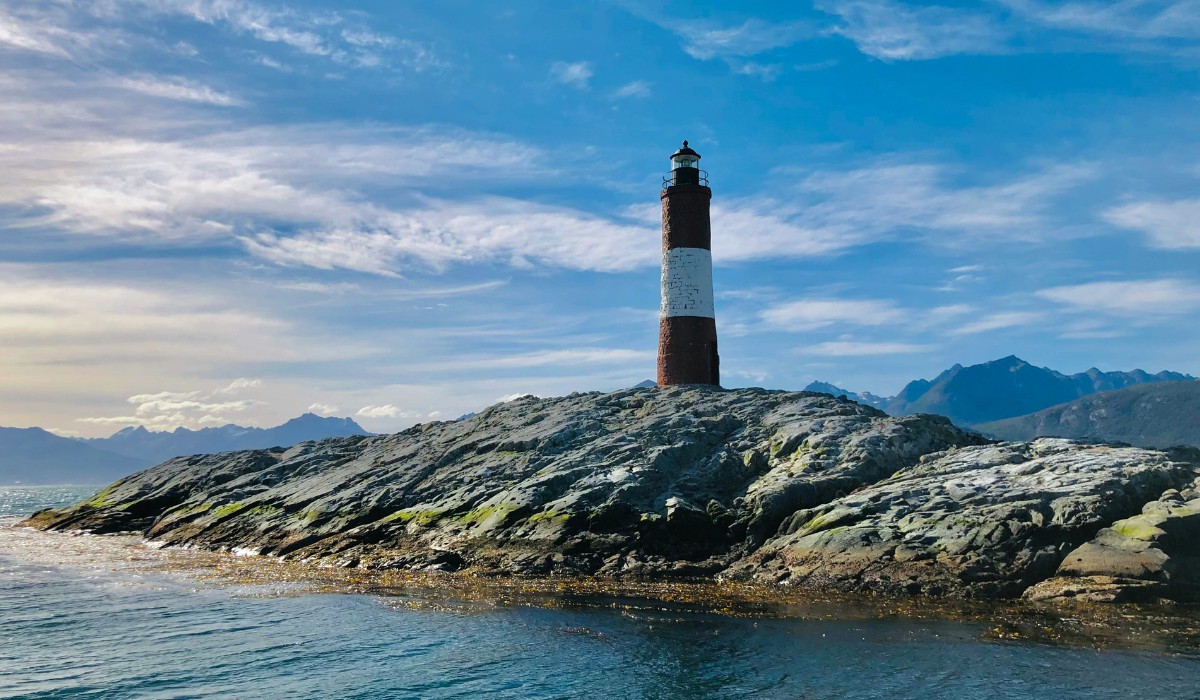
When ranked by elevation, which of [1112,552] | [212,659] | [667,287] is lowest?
[212,659]

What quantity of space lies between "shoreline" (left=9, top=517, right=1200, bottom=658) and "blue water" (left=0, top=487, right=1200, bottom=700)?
0.80 metres

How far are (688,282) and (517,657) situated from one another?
116 feet

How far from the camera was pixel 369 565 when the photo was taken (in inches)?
1444

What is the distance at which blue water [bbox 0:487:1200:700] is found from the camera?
1862 centimetres

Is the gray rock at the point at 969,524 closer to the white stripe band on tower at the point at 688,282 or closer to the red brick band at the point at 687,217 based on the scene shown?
the white stripe band on tower at the point at 688,282

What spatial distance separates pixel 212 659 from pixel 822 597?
59.8 feet

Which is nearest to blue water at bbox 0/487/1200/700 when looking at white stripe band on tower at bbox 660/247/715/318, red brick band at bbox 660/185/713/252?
white stripe band on tower at bbox 660/247/715/318

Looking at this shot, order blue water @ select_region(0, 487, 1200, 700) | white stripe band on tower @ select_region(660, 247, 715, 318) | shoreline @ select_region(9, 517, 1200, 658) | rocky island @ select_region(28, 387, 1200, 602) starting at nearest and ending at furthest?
blue water @ select_region(0, 487, 1200, 700)
shoreline @ select_region(9, 517, 1200, 658)
rocky island @ select_region(28, 387, 1200, 602)
white stripe band on tower @ select_region(660, 247, 715, 318)

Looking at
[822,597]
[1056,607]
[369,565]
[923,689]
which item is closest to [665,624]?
[822,597]

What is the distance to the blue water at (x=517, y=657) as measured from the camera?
18625 millimetres

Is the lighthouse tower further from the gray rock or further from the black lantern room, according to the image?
the gray rock

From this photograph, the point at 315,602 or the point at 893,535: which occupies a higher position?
the point at 893,535

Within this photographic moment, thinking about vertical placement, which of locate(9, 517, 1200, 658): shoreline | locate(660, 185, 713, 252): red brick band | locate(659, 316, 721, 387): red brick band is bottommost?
locate(9, 517, 1200, 658): shoreline

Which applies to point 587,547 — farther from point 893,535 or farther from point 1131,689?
point 1131,689
